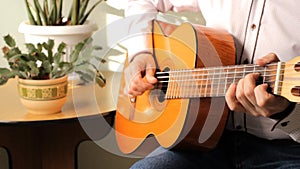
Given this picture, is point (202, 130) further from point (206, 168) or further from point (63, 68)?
point (63, 68)

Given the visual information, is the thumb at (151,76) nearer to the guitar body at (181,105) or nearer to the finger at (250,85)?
the guitar body at (181,105)

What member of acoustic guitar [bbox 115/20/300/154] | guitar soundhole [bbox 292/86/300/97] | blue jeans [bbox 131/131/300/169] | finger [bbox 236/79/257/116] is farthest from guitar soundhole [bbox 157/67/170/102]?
guitar soundhole [bbox 292/86/300/97]

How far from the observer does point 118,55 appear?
159 cm

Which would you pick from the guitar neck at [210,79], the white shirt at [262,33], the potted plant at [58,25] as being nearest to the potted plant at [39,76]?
the potted plant at [58,25]

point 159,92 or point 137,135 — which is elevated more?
point 159,92

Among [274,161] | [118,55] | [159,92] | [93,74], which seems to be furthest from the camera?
[118,55]

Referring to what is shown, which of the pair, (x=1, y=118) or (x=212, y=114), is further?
(x=1, y=118)

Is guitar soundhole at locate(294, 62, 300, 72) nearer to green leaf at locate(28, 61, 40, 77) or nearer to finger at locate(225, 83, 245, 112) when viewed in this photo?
finger at locate(225, 83, 245, 112)

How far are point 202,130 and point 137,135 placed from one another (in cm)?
25

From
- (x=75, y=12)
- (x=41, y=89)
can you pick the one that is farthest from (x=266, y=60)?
(x=75, y=12)

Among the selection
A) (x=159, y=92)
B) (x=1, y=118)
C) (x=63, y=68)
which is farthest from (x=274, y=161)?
(x=1, y=118)

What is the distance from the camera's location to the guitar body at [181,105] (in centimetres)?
94

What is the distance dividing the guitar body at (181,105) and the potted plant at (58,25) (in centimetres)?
32

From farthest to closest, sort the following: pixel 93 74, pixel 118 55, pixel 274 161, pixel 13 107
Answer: pixel 118 55
pixel 93 74
pixel 13 107
pixel 274 161
